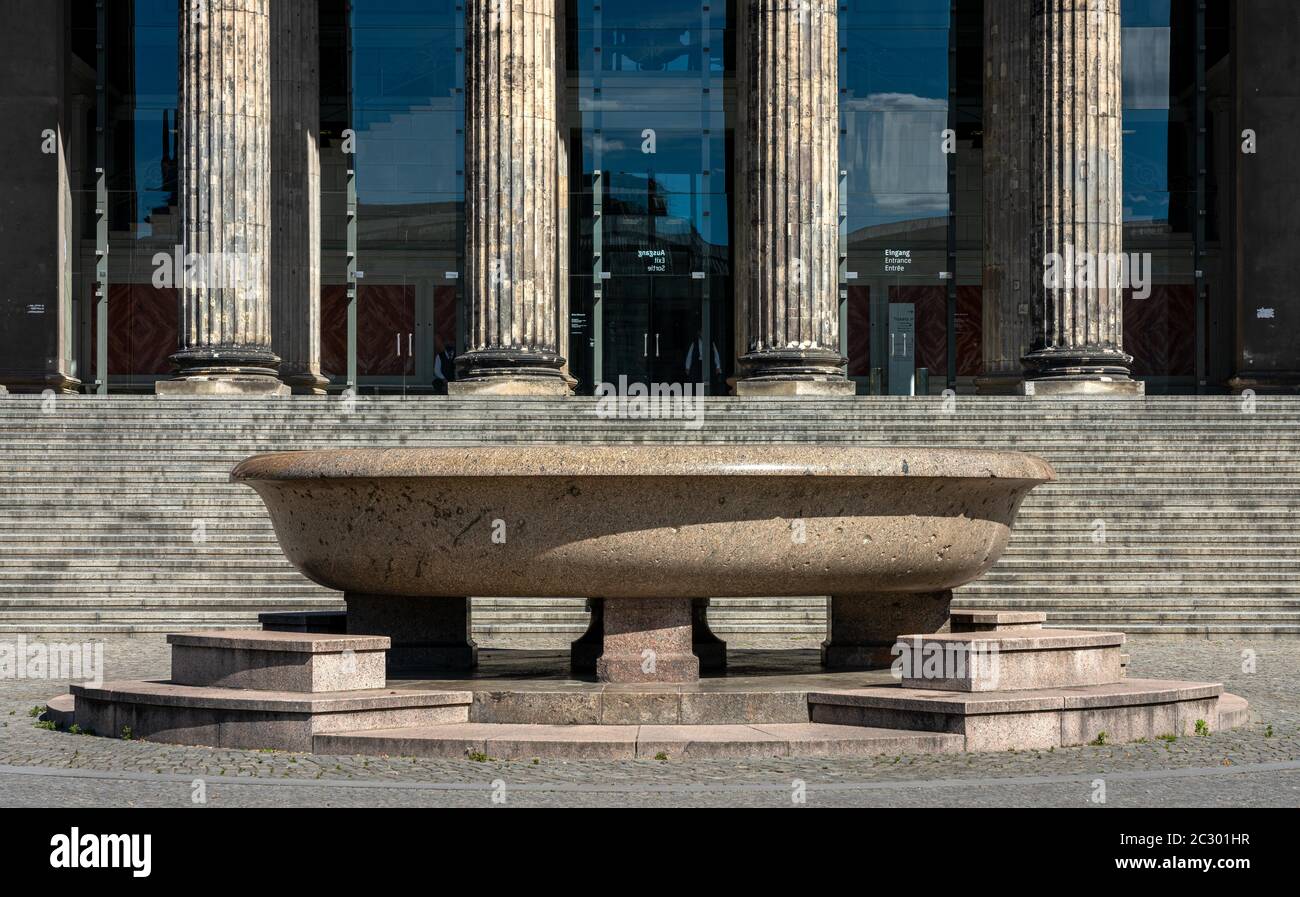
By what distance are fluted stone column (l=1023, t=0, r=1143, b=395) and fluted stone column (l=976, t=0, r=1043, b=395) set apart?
2.93 meters

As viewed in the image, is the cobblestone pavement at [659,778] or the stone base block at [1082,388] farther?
the stone base block at [1082,388]

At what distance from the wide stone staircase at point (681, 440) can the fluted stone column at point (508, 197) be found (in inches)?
94.8

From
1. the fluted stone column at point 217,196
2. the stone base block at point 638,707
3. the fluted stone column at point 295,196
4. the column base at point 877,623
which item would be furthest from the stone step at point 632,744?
the fluted stone column at point 295,196

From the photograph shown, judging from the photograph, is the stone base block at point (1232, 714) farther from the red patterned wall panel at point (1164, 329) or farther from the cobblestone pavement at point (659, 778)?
the red patterned wall panel at point (1164, 329)

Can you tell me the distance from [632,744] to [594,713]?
0.76 metres

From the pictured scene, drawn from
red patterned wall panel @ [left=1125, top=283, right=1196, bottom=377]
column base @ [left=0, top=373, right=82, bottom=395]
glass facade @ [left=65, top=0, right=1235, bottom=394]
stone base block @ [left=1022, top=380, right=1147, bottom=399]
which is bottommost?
stone base block @ [left=1022, top=380, right=1147, bottom=399]

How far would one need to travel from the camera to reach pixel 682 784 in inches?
330

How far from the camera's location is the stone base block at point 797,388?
2586cm

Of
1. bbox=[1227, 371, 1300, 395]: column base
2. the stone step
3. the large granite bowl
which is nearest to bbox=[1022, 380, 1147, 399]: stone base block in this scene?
bbox=[1227, 371, 1300, 395]: column base

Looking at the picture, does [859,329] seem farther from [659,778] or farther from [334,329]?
[659,778]

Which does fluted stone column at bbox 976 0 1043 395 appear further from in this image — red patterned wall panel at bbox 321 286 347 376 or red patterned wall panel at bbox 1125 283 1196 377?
red patterned wall panel at bbox 321 286 347 376

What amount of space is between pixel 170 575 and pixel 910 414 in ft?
30.6

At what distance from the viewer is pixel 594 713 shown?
9836 millimetres

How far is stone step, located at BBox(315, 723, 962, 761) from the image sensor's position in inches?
358
